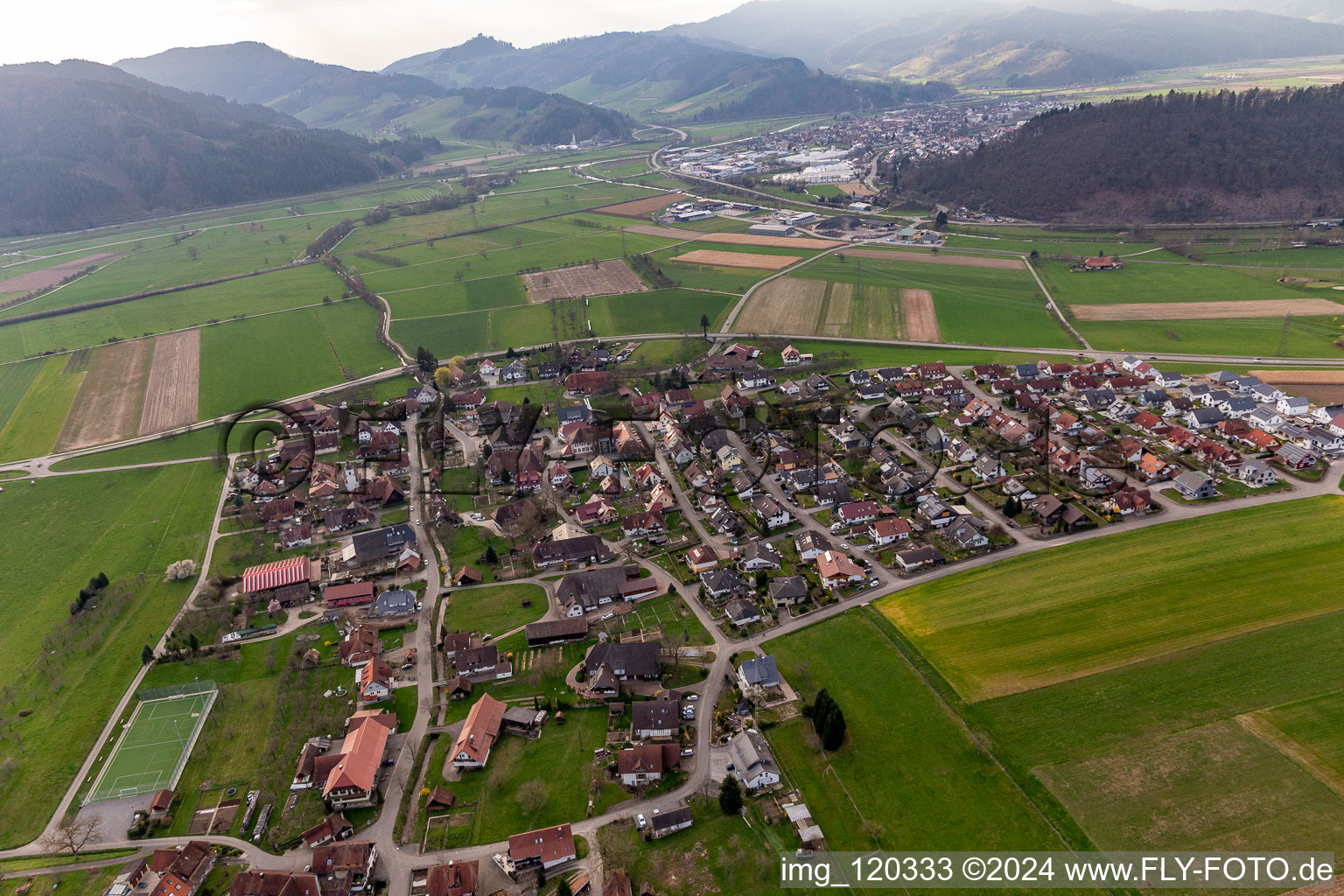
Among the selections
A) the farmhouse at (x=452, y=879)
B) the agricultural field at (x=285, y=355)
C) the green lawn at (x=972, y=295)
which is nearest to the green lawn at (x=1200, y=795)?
the farmhouse at (x=452, y=879)

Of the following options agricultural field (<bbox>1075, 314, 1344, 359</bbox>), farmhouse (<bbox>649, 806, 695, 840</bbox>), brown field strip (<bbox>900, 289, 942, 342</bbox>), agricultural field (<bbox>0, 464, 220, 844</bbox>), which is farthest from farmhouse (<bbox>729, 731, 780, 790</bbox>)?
agricultural field (<bbox>1075, 314, 1344, 359</bbox>)

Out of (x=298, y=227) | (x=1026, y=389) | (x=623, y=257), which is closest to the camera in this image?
(x=1026, y=389)

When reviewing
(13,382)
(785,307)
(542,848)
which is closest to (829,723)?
(542,848)

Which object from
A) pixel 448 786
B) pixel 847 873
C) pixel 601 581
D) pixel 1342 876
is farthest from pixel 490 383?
pixel 1342 876

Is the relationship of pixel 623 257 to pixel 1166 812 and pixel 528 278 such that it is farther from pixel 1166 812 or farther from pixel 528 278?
pixel 1166 812

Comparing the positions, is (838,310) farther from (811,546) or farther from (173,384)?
(173,384)

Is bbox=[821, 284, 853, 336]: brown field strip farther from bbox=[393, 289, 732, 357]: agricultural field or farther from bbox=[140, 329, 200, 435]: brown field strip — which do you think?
bbox=[140, 329, 200, 435]: brown field strip

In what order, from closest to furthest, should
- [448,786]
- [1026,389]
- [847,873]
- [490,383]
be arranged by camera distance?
[847,873]
[448,786]
[1026,389]
[490,383]
